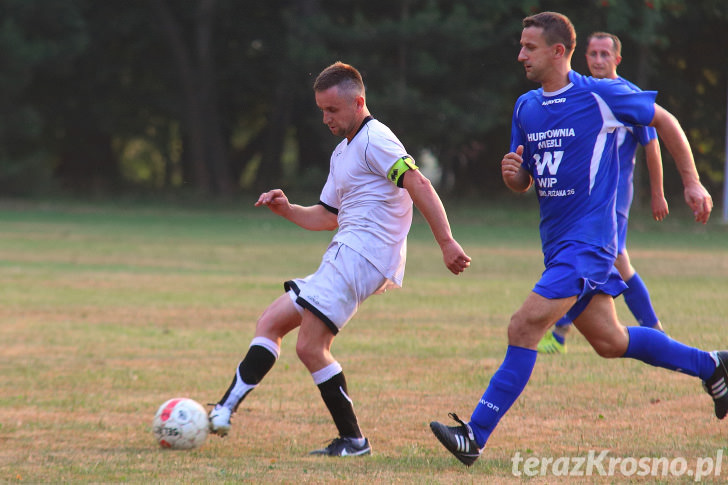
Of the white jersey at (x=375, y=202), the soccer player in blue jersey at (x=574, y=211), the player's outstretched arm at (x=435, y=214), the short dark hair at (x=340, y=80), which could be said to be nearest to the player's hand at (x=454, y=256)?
the player's outstretched arm at (x=435, y=214)

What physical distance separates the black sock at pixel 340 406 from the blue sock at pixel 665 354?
1420mm

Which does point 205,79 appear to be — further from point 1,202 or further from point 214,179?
point 1,202

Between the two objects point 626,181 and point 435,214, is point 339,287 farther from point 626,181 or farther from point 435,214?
point 626,181

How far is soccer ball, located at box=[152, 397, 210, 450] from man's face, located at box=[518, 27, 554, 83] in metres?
2.39

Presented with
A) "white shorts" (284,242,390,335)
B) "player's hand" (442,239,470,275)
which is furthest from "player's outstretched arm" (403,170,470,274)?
"white shorts" (284,242,390,335)

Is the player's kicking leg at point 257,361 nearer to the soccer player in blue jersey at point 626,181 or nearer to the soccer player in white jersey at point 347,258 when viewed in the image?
the soccer player in white jersey at point 347,258

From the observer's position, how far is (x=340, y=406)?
5.55 m

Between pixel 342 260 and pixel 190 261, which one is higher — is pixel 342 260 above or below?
above

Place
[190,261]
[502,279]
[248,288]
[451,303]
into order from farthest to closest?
[190,261]
[502,279]
[248,288]
[451,303]

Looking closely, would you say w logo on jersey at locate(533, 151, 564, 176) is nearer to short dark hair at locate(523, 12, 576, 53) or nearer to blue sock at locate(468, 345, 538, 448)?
short dark hair at locate(523, 12, 576, 53)

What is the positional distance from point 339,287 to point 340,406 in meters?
0.62

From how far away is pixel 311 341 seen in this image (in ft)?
17.9

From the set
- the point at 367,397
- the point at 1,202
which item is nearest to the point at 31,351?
the point at 367,397

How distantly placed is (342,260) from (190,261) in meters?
11.6
